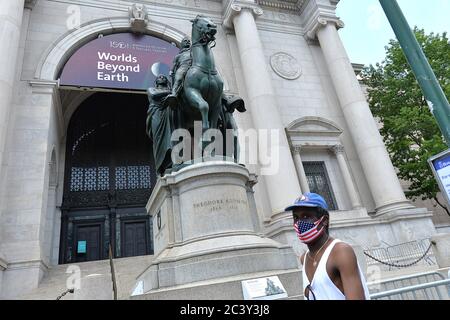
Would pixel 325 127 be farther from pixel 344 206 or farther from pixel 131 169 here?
pixel 131 169

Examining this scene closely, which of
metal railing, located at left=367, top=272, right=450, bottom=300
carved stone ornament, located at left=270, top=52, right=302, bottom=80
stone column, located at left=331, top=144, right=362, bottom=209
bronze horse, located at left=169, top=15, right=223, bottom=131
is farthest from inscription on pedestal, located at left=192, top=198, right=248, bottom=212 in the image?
carved stone ornament, located at left=270, top=52, right=302, bottom=80

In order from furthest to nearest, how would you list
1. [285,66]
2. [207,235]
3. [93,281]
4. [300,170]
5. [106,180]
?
[106,180] → [285,66] → [300,170] → [93,281] → [207,235]

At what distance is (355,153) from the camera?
16.3 meters

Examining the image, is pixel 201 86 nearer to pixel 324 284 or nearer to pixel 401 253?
pixel 324 284

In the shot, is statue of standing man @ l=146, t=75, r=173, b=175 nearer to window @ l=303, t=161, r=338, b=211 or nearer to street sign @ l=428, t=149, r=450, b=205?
street sign @ l=428, t=149, r=450, b=205

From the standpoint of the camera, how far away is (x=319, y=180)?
51.2 feet

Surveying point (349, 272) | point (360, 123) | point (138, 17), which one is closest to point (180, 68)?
point (349, 272)

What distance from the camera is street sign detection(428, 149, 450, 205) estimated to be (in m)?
3.11

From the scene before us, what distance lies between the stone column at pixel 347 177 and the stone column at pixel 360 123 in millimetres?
735

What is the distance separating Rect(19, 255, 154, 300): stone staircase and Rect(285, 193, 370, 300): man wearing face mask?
467 cm

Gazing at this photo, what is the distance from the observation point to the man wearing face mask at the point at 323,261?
176 cm

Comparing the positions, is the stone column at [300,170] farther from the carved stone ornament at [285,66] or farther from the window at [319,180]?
the carved stone ornament at [285,66]

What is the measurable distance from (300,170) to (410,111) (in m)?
8.99
